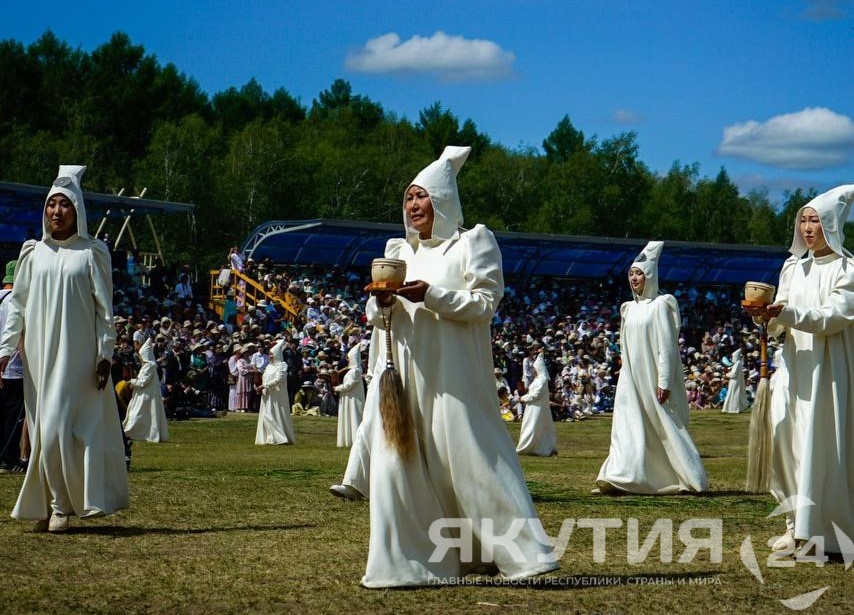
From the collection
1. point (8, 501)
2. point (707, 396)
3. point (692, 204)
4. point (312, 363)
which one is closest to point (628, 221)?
point (692, 204)

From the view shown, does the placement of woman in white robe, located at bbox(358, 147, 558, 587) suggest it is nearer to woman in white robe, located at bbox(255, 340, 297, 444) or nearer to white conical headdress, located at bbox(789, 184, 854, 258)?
white conical headdress, located at bbox(789, 184, 854, 258)

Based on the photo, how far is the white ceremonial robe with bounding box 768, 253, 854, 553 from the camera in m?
9.16

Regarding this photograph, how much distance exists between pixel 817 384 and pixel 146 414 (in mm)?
17498

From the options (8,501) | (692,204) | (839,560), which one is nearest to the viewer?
(839,560)

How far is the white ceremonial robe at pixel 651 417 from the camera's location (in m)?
14.2

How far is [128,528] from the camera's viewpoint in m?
10.6

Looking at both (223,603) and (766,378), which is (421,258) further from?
(766,378)

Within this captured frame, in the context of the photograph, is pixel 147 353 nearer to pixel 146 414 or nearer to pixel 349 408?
pixel 146 414

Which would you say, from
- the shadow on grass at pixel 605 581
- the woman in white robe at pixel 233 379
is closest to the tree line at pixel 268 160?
the woman in white robe at pixel 233 379

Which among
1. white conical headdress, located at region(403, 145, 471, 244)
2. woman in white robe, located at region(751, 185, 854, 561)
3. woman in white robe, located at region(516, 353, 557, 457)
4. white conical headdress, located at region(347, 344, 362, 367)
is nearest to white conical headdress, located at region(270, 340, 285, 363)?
white conical headdress, located at region(347, 344, 362, 367)

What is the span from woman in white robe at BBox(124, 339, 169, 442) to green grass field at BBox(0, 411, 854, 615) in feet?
30.4

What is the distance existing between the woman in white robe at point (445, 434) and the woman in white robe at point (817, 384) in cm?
227

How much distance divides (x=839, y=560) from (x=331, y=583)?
3.43 m

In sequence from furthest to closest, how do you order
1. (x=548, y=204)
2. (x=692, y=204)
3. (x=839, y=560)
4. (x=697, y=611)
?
(x=692, y=204)
(x=548, y=204)
(x=839, y=560)
(x=697, y=611)
